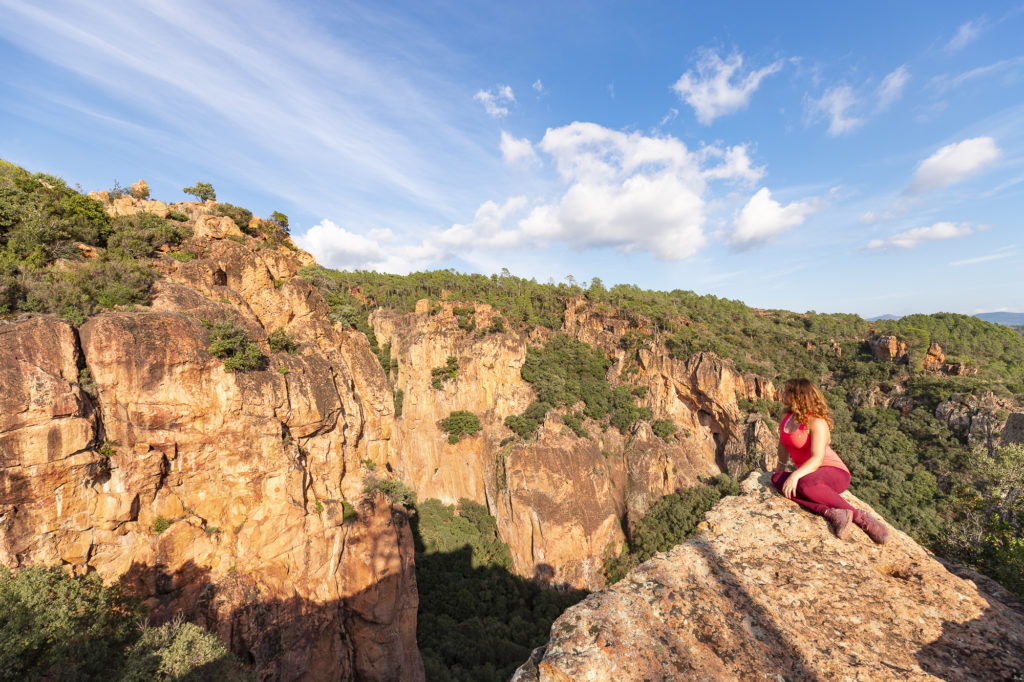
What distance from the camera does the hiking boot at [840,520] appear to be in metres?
4.11

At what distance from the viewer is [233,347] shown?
15.3m

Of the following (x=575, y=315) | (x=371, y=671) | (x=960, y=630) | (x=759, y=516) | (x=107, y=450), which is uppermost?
(x=575, y=315)

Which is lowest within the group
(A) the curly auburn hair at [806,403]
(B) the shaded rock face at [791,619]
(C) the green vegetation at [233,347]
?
(B) the shaded rock face at [791,619]

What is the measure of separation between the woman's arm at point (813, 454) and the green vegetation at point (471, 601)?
21.5 m

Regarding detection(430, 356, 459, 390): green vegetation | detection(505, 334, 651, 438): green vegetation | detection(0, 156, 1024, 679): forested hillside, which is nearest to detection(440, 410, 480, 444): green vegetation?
detection(0, 156, 1024, 679): forested hillside

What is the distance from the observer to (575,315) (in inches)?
1975

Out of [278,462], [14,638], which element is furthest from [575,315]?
[14,638]

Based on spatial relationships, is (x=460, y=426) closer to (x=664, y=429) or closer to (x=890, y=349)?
(x=664, y=429)

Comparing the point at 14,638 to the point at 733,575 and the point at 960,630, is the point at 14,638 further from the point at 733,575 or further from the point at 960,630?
the point at 960,630

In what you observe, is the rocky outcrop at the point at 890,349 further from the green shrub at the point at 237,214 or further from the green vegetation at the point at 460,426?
the green shrub at the point at 237,214

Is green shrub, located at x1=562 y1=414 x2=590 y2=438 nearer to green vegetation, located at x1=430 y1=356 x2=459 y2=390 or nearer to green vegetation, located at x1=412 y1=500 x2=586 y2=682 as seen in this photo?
green vegetation, located at x1=412 y1=500 x2=586 y2=682

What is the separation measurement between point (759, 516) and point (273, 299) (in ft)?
77.4

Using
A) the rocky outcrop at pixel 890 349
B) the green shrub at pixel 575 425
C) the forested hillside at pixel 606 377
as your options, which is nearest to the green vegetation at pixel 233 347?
the forested hillside at pixel 606 377

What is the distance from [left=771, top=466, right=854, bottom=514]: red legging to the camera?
443 cm
